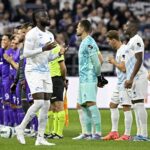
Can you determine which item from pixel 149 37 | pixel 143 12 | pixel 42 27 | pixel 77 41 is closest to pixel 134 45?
pixel 42 27

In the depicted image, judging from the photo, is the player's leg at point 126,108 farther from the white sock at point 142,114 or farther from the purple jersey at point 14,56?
the purple jersey at point 14,56

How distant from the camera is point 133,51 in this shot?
16.9m

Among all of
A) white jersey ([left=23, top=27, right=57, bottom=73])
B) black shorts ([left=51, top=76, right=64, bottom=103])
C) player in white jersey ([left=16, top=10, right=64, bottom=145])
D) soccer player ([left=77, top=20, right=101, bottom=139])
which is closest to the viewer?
player in white jersey ([left=16, top=10, right=64, bottom=145])

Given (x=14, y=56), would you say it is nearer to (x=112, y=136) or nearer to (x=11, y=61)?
(x=11, y=61)

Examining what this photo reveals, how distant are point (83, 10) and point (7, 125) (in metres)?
14.6

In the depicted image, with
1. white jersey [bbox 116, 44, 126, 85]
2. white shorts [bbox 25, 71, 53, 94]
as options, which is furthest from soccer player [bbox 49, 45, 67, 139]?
white shorts [bbox 25, 71, 53, 94]

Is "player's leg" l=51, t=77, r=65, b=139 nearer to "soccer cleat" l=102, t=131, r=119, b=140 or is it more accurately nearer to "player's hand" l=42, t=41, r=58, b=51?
"soccer cleat" l=102, t=131, r=119, b=140

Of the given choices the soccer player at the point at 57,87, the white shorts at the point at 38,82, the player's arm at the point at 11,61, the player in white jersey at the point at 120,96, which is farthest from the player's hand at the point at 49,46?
the player's arm at the point at 11,61

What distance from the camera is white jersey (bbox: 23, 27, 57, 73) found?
631 inches

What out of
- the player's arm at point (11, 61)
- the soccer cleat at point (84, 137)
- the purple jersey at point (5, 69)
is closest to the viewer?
the soccer cleat at point (84, 137)

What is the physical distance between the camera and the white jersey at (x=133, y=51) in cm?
1675

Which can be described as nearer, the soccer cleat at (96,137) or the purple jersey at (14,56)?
the soccer cleat at (96,137)

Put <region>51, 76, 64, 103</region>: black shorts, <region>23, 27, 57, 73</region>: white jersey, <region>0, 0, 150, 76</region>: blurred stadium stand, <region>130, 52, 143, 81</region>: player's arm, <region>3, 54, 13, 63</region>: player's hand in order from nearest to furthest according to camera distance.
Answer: <region>23, 27, 57, 73</region>: white jersey, <region>130, 52, 143, 81</region>: player's arm, <region>51, 76, 64, 103</region>: black shorts, <region>3, 54, 13, 63</region>: player's hand, <region>0, 0, 150, 76</region>: blurred stadium stand

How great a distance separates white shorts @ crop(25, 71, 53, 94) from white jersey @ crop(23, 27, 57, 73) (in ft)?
0.27
